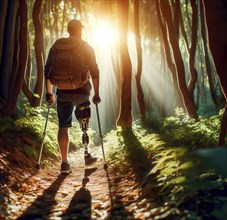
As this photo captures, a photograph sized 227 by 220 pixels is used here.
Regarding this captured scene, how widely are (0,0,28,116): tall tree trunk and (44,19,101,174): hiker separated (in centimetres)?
154

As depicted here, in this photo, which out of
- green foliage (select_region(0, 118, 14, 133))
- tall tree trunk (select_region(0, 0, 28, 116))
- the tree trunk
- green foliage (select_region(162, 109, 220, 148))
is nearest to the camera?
green foliage (select_region(162, 109, 220, 148))

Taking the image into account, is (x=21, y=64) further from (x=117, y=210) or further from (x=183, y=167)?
(x=183, y=167)

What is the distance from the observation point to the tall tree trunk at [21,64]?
18.9ft

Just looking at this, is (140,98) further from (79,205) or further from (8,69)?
(79,205)

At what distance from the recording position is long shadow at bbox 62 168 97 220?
2699mm

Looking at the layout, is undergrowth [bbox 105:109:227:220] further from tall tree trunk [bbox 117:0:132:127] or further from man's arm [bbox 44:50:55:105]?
man's arm [bbox 44:50:55:105]

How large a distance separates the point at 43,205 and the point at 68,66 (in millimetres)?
1799

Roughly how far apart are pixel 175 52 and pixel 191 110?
1.36m

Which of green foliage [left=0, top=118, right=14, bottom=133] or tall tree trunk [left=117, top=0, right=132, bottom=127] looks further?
tall tree trunk [left=117, top=0, right=132, bottom=127]

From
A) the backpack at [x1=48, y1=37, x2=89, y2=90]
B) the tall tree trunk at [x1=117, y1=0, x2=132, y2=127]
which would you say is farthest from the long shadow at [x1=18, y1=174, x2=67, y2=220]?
the tall tree trunk at [x1=117, y1=0, x2=132, y2=127]

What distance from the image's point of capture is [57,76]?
4133 mm

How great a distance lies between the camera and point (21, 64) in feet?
19.8

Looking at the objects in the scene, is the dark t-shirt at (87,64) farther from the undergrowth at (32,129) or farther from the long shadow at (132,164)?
the undergrowth at (32,129)

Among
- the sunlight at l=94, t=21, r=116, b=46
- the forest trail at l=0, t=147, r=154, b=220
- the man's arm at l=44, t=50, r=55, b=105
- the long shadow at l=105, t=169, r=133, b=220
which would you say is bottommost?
the long shadow at l=105, t=169, r=133, b=220
